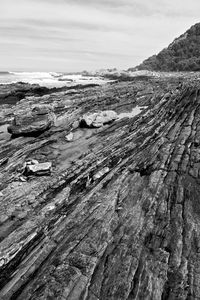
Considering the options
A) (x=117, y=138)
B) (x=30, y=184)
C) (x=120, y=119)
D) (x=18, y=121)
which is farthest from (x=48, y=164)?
(x=120, y=119)

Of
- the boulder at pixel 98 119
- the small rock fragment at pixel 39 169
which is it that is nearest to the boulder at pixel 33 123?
the boulder at pixel 98 119

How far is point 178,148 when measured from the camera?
15.1 m

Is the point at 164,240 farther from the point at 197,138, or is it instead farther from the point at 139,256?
the point at 197,138

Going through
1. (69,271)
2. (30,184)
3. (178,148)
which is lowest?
(30,184)

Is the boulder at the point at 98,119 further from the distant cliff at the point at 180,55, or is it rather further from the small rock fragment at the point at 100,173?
the distant cliff at the point at 180,55

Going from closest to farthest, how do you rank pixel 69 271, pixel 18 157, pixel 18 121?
pixel 69 271 → pixel 18 157 → pixel 18 121

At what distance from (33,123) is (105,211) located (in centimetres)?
1374

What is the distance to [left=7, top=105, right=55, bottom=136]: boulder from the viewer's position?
23.0 m

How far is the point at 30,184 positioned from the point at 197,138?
900 cm

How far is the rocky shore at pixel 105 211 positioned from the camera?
339 inches

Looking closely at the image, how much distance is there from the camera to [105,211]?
1147 centimetres

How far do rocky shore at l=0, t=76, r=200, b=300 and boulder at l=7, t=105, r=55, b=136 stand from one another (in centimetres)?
16

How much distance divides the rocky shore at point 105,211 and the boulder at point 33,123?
16 cm

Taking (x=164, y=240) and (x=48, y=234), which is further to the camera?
(x=48, y=234)
